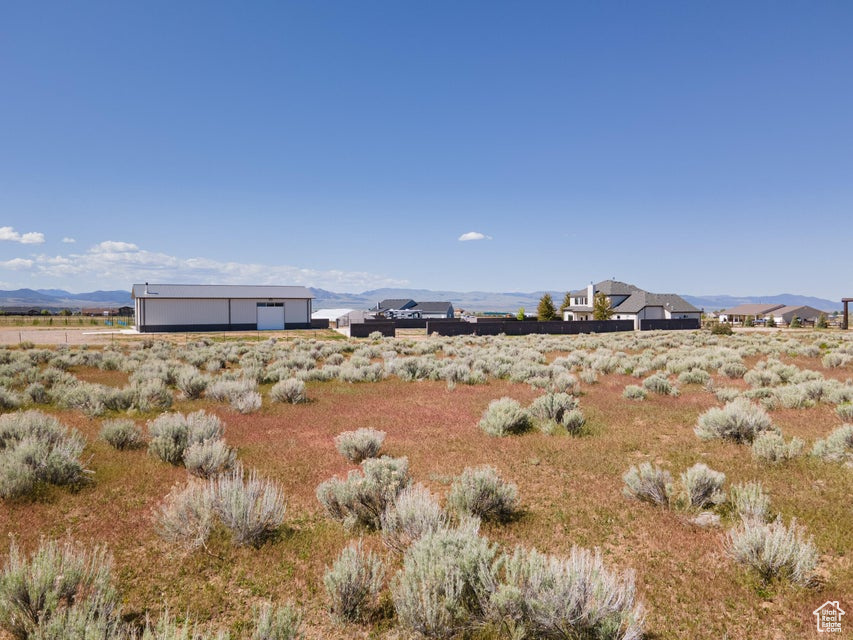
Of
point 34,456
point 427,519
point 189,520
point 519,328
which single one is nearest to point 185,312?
point 519,328

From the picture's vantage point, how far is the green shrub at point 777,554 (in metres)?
4.39

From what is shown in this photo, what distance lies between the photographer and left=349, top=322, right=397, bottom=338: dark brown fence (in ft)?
142

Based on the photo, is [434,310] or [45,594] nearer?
[45,594]

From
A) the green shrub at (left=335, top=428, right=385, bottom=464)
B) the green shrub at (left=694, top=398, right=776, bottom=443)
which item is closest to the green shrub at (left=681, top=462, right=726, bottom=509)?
the green shrub at (left=694, top=398, right=776, bottom=443)

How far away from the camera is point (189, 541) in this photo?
516 centimetres

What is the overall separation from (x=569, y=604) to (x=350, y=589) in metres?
1.91

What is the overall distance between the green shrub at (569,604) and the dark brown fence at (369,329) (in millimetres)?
39641

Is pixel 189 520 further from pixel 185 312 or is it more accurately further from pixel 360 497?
pixel 185 312

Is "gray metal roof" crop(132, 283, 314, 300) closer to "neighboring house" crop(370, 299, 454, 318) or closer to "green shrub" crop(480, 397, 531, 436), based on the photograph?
"neighboring house" crop(370, 299, 454, 318)

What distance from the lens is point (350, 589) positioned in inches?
159

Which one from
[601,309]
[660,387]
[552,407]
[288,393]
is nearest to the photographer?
[552,407]

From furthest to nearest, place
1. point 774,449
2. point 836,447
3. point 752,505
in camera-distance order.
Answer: point 836,447 < point 774,449 < point 752,505

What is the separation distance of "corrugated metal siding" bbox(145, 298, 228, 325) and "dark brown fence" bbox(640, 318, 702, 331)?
50549mm

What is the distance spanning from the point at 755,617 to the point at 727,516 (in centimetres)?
212
